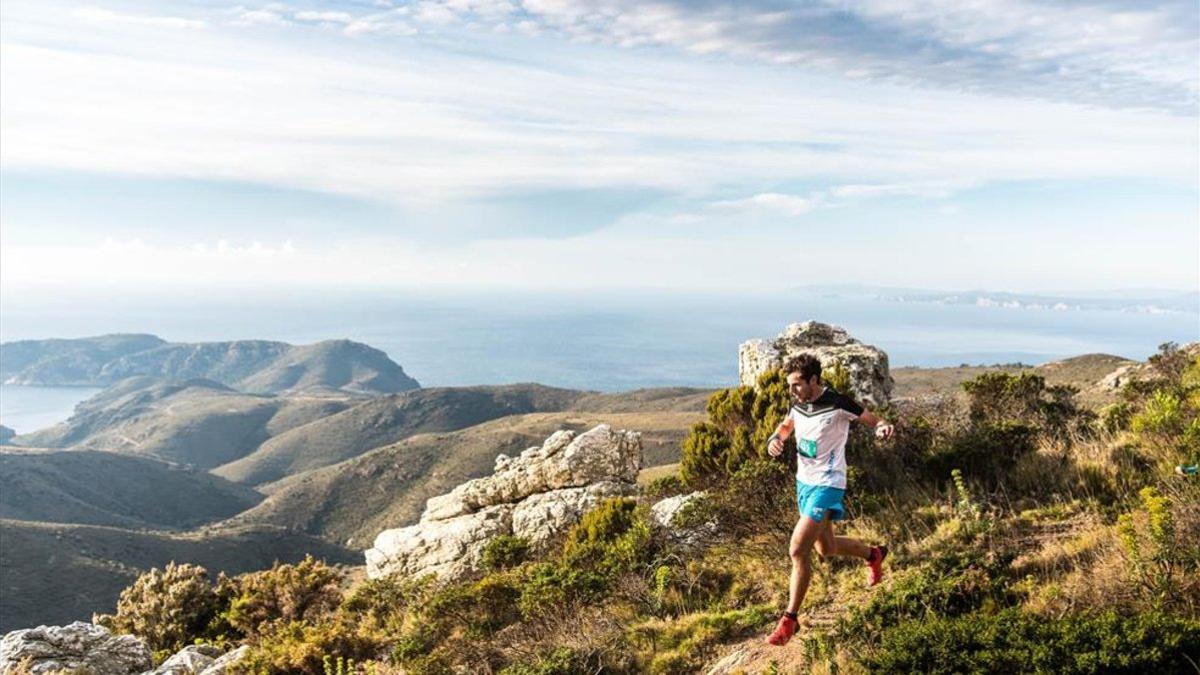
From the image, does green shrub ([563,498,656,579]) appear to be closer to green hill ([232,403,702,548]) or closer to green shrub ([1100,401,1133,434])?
green shrub ([1100,401,1133,434])

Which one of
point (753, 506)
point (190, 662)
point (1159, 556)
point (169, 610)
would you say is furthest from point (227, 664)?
point (1159, 556)

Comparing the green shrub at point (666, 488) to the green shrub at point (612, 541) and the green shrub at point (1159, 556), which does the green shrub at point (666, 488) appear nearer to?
the green shrub at point (612, 541)

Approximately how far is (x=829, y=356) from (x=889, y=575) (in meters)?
7.75

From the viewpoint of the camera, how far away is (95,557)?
60375mm

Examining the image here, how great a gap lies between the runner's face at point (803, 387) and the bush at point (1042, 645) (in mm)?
1763

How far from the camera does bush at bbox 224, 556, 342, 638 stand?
12234mm

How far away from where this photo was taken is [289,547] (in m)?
67.9

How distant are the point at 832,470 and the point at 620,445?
1084cm

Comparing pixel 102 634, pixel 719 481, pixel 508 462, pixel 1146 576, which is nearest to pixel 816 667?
pixel 1146 576

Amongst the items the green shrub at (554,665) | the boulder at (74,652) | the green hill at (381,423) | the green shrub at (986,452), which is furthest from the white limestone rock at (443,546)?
the green hill at (381,423)

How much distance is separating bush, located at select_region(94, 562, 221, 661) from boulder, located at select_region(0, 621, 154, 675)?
1.87m

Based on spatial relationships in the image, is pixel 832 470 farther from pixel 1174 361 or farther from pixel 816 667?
pixel 1174 361

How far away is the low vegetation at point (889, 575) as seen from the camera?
474 centimetres

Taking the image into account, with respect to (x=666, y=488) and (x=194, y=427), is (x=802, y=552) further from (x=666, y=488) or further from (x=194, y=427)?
(x=194, y=427)
